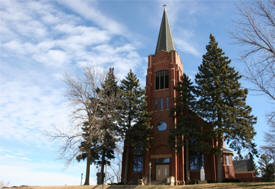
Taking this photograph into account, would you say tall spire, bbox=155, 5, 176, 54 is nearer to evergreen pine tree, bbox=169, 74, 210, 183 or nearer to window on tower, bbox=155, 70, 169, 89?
window on tower, bbox=155, 70, 169, 89

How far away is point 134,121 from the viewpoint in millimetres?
33594

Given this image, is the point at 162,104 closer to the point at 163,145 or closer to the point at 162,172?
the point at 163,145

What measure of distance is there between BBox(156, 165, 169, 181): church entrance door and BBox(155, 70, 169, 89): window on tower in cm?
1089

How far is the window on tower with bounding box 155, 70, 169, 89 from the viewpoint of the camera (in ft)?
122

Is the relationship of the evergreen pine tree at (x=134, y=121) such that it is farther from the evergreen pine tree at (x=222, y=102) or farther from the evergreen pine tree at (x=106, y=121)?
the evergreen pine tree at (x=222, y=102)

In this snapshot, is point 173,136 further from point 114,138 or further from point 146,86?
point 146,86

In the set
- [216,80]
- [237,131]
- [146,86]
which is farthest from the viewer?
[146,86]

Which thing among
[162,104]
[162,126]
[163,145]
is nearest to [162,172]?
[163,145]

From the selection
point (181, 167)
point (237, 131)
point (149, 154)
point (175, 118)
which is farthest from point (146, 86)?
point (237, 131)

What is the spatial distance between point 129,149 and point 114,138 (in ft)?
22.5

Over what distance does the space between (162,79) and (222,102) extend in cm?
1132

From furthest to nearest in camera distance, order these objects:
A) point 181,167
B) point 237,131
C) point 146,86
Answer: point 146,86 < point 181,167 < point 237,131

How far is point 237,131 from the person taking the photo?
2700cm

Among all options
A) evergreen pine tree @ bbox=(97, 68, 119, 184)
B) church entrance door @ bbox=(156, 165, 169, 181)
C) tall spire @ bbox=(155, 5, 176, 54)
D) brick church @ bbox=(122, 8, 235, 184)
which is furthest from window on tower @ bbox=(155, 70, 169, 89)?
church entrance door @ bbox=(156, 165, 169, 181)
